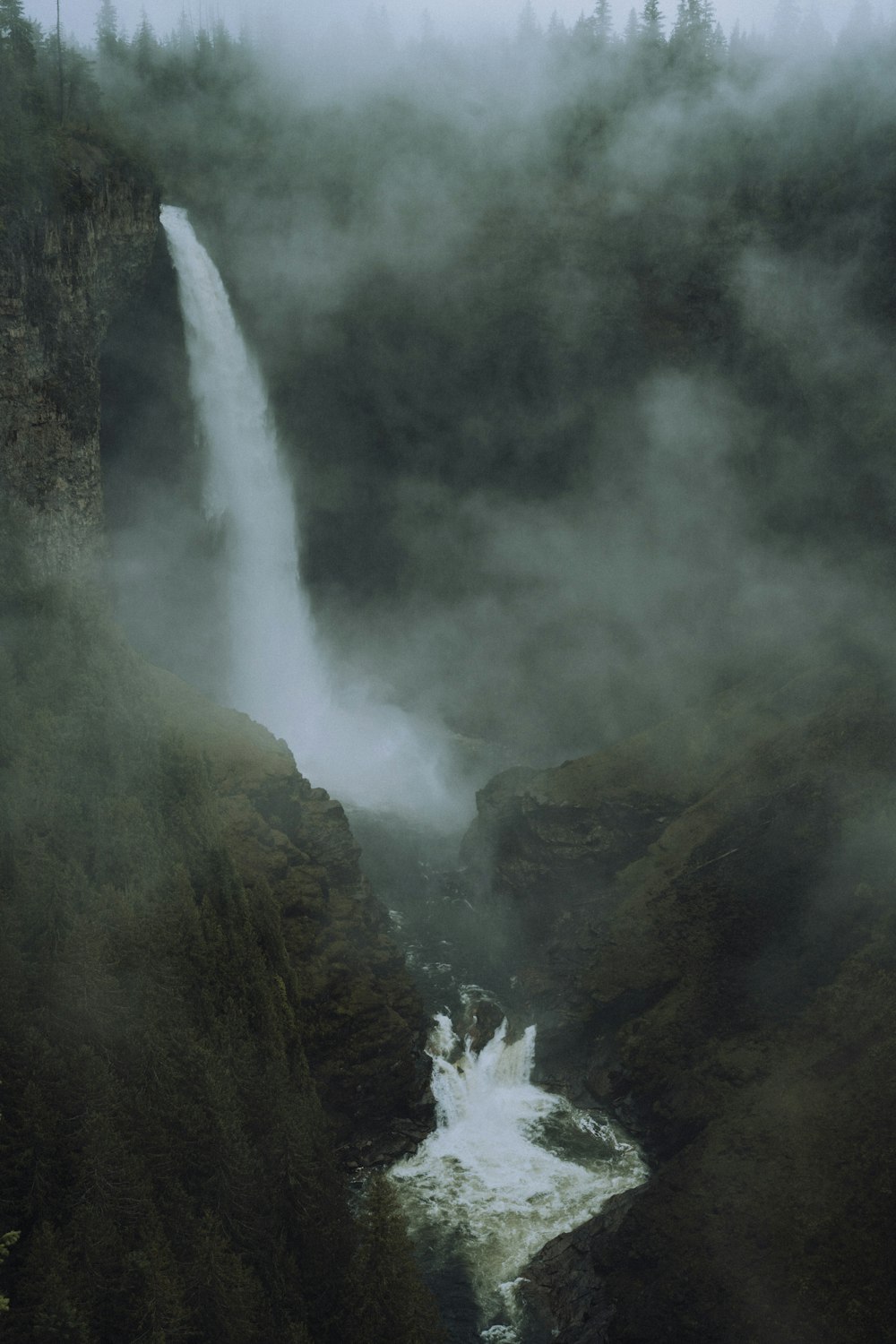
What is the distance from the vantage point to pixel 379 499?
2618 inches

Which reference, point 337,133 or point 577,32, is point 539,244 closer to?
point 337,133

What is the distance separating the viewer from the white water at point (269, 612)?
53.6 meters

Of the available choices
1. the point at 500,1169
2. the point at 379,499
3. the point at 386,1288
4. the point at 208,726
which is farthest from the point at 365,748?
the point at 386,1288

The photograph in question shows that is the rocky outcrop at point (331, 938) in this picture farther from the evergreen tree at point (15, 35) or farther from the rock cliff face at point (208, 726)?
the evergreen tree at point (15, 35)

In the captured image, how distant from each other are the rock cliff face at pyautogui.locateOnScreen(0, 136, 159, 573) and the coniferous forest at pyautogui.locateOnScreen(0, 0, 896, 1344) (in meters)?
0.82

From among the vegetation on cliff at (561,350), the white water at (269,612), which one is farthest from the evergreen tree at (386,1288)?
the vegetation on cliff at (561,350)

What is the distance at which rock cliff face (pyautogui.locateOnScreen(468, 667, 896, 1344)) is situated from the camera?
79.0 ft

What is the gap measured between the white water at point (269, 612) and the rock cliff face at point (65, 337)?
723 cm

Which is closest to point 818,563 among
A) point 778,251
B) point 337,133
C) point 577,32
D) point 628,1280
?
point 778,251

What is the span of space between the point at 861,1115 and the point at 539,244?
5226cm

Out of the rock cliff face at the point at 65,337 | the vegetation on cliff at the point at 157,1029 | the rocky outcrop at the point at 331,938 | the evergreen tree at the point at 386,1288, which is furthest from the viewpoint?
the rock cliff face at the point at 65,337

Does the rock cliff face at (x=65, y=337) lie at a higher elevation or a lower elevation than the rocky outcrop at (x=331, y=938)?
higher

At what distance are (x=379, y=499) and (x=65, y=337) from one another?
27.9 meters

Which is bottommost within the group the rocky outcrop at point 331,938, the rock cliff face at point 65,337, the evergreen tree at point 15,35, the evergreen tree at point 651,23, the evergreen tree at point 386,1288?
the evergreen tree at point 386,1288
